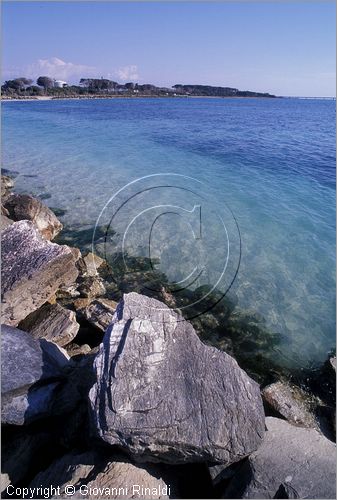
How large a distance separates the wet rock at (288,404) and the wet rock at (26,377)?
2.90 meters

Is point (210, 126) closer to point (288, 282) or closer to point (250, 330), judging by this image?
point (288, 282)

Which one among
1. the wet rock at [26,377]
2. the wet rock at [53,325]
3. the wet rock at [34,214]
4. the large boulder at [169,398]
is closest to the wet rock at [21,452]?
the wet rock at [26,377]

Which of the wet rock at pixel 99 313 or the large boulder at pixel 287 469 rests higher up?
the wet rock at pixel 99 313

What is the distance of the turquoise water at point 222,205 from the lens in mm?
8195

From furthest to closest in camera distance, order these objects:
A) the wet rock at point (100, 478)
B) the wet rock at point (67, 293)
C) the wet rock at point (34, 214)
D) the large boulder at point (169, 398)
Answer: the wet rock at point (34, 214) → the wet rock at point (67, 293) → the large boulder at point (169, 398) → the wet rock at point (100, 478)

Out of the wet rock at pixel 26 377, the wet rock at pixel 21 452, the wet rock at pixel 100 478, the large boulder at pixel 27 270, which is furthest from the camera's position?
the large boulder at pixel 27 270

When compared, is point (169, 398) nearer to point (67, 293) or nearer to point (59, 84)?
point (67, 293)

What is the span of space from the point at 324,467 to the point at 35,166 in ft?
60.7

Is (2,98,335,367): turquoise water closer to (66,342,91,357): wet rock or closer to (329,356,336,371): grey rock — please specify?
(329,356,336,371): grey rock

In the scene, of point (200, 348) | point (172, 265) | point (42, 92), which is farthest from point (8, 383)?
point (42, 92)

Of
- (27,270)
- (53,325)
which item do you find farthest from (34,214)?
(53,325)

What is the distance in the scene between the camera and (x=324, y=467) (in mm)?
3613

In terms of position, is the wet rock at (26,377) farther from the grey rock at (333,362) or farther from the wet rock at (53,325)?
the grey rock at (333,362)

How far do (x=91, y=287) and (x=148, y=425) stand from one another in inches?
169
